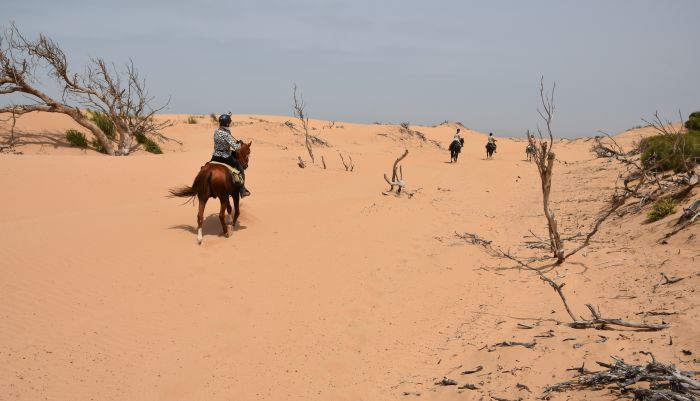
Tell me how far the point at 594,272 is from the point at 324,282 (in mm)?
3750

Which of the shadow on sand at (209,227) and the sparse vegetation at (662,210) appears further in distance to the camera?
the shadow on sand at (209,227)

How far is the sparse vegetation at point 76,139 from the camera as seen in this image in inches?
665

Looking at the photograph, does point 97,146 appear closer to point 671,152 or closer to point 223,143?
point 223,143

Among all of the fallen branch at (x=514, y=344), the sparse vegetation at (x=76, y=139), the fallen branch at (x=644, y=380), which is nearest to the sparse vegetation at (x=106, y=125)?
the sparse vegetation at (x=76, y=139)

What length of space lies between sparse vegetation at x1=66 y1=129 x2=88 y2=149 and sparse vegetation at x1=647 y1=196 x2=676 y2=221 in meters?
19.0

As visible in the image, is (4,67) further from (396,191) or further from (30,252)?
(396,191)

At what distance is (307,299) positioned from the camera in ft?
19.4

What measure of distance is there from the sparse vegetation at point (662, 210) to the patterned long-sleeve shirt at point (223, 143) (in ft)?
24.2

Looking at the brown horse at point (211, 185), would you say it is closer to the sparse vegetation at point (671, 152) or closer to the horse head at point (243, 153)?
the horse head at point (243, 153)

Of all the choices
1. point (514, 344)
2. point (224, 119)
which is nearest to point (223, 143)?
point (224, 119)

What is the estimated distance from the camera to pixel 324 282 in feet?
21.1

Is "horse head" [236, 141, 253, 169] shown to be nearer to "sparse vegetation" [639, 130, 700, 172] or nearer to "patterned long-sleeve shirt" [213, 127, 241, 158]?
"patterned long-sleeve shirt" [213, 127, 241, 158]

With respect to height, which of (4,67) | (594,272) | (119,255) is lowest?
(119,255)

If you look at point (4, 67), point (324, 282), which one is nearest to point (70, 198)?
point (324, 282)
